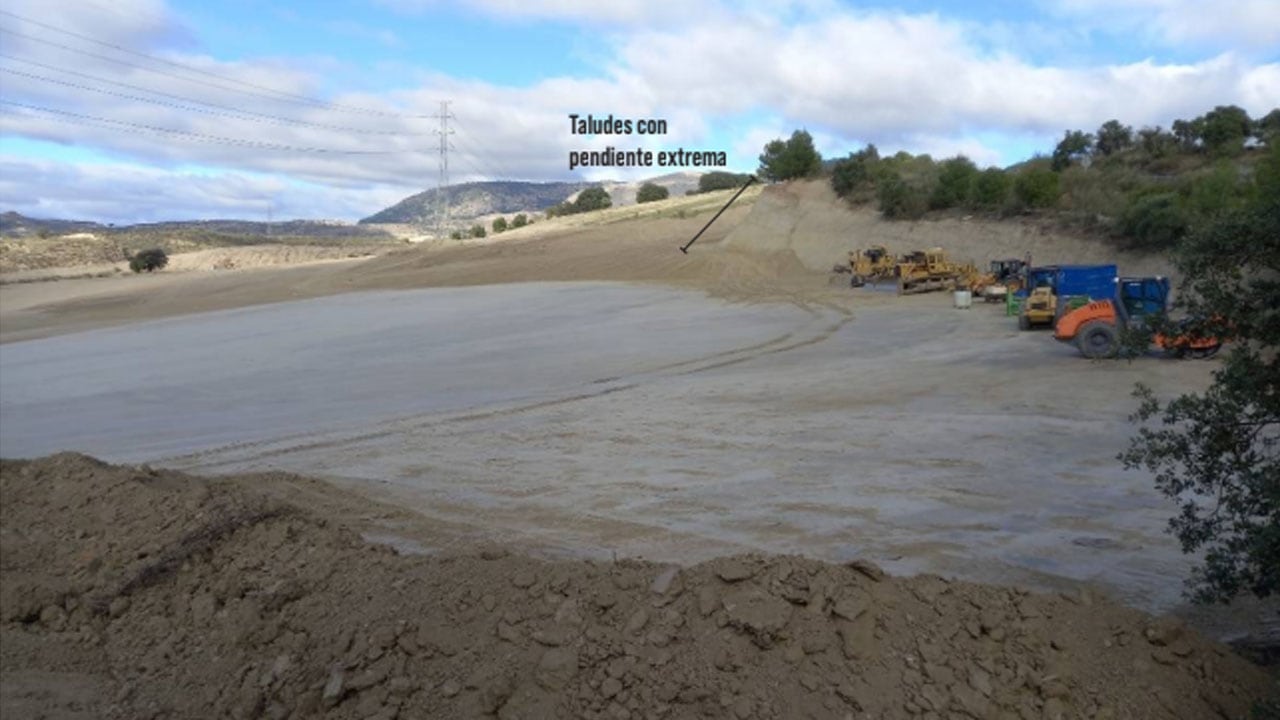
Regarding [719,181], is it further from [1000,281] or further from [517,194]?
[1000,281]

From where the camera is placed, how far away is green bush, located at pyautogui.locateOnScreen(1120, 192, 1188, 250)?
41.0 metres

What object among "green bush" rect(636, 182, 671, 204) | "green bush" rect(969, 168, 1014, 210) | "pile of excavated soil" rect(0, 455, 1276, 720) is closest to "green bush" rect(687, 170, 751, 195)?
"green bush" rect(636, 182, 671, 204)

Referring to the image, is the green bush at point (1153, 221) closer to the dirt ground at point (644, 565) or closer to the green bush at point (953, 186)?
the green bush at point (953, 186)

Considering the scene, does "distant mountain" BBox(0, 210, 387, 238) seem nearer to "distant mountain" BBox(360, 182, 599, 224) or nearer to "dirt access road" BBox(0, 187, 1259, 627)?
"distant mountain" BBox(360, 182, 599, 224)

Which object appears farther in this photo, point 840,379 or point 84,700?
point 840,379

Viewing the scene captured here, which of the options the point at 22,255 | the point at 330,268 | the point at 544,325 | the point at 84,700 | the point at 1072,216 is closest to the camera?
the point at 84,700

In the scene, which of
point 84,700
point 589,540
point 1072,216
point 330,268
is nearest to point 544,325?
point 1072,216

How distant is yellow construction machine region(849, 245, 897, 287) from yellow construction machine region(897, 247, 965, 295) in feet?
7.19

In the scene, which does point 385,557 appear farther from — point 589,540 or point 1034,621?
point 1034,621

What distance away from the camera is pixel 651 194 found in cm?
11406

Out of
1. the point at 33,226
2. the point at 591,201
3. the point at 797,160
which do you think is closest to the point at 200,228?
the point at 33,226

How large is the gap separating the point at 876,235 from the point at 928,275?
1369 centimetres

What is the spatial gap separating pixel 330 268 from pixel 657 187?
46.7 meters

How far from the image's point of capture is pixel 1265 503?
6.51 meters
